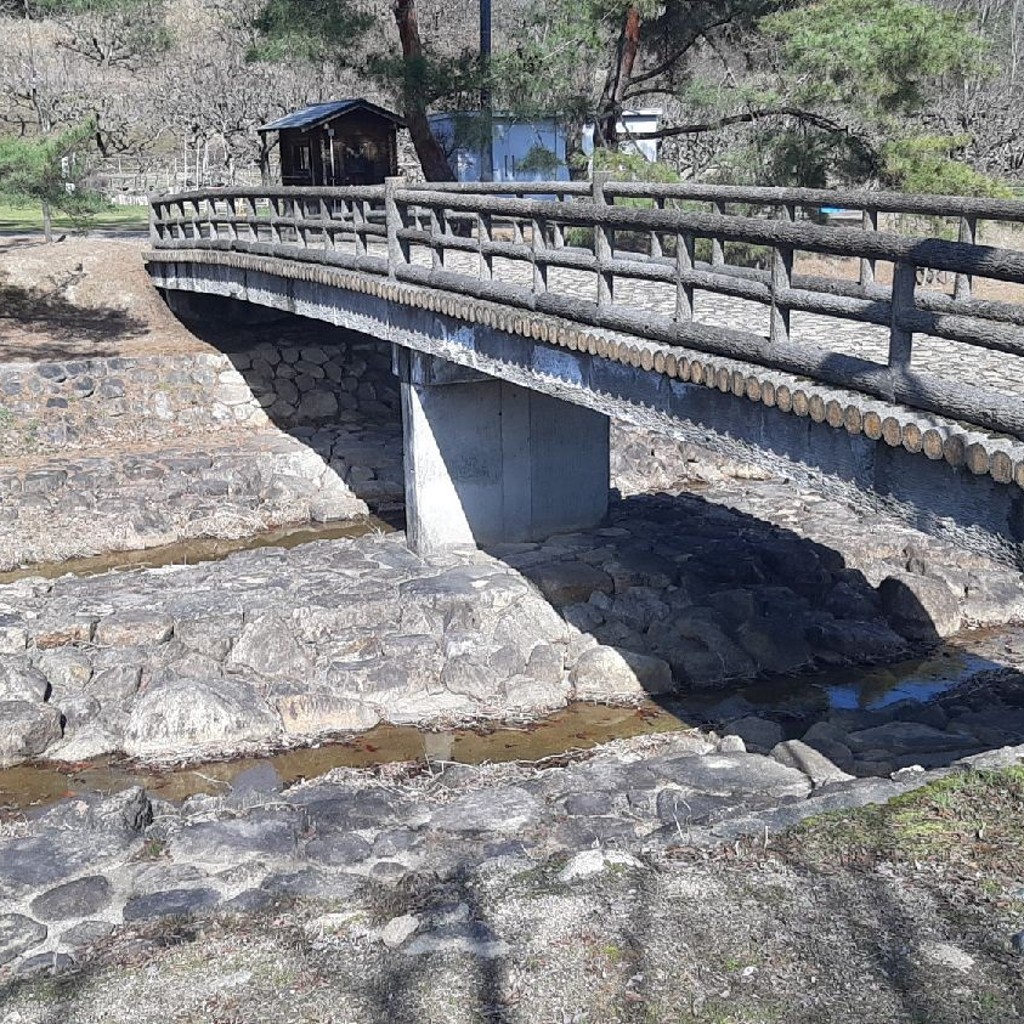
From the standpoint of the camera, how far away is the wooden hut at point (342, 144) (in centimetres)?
2595

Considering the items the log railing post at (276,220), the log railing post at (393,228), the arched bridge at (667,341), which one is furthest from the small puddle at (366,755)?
the log railing post at (276,220)

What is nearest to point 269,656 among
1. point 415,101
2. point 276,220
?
point 276,220

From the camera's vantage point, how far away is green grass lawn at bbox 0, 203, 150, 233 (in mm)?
30992

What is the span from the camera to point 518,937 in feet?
19.9

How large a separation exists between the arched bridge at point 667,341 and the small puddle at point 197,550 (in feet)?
10.1

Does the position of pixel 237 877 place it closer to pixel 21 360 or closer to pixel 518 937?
pixel 518 937

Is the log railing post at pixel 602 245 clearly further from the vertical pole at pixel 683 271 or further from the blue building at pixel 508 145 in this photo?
the blue building at pixel 508 145

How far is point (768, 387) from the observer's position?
8336 mm

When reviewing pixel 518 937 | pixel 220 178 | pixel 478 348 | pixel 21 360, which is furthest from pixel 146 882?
pixel 220 178

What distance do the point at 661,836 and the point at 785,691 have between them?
20.4 feet

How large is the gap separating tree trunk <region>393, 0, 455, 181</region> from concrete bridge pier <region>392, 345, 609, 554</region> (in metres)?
7.30

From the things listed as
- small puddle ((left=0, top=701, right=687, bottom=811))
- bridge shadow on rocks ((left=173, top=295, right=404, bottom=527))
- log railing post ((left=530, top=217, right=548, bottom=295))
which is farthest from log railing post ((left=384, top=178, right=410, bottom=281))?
bridge shadow on rocks ((left=173, top=295, right=404, bottom=527))

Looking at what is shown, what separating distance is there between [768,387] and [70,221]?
2500 centimetres

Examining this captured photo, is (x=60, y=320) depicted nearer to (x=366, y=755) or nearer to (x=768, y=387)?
(x=366, y=755)
